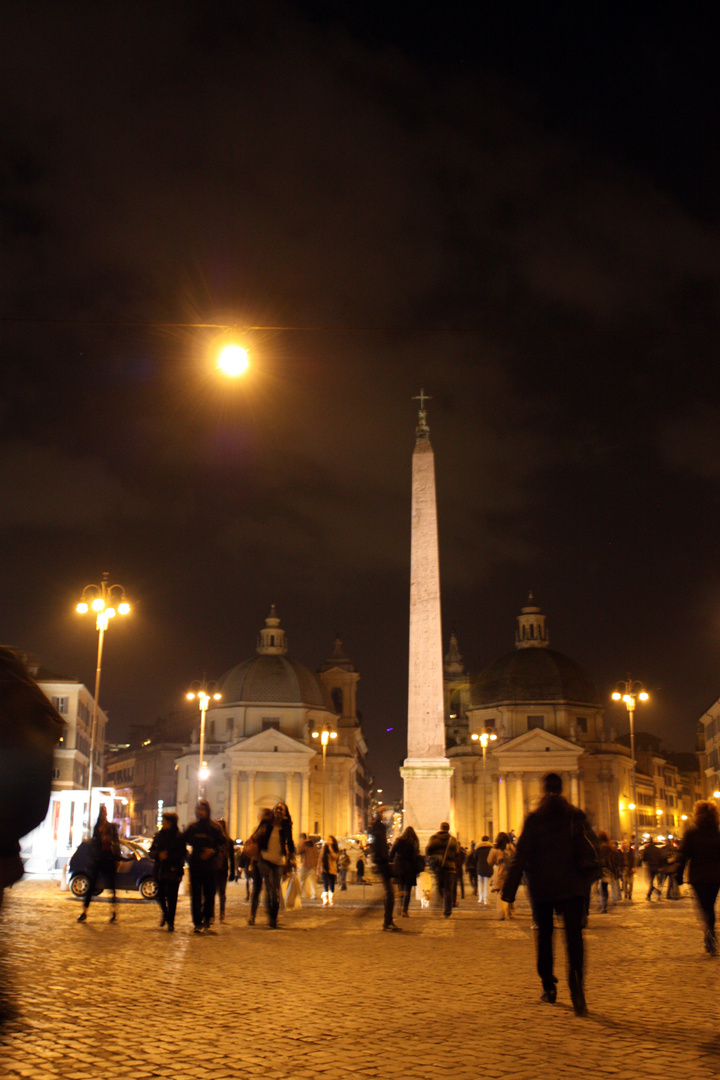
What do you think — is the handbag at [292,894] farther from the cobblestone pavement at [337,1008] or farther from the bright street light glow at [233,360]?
the bright street light glow at [233,360]

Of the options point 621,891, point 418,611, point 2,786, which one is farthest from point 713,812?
point 621,891

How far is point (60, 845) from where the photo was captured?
55.9 metres

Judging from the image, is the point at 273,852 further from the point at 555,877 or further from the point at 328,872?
the point at 328,872

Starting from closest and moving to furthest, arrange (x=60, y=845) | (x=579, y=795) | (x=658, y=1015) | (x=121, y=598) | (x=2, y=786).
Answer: (x=2, y=786), (x=658, y=1015), (x=121, y=598), (x=60, y=845), (x=579, y=795)

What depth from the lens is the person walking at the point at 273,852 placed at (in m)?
15.2

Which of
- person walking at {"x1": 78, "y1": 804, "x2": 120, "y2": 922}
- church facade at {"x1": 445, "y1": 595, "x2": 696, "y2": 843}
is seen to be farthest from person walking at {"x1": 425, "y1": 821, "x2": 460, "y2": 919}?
church facade at {"x1": 445, "y1": 595, "x2": 696, "y2": 843}

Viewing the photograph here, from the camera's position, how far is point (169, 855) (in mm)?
14836

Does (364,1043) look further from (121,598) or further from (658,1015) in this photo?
(121,598)

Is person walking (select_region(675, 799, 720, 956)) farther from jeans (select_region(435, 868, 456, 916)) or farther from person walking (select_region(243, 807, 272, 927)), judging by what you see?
jeans (select_region(435, 868, 456, 916))

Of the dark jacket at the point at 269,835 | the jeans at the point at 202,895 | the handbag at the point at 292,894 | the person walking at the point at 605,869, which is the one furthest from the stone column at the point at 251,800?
the jeans at the point at 202,895

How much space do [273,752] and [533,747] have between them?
886 inches

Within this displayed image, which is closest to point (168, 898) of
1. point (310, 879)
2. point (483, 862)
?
point (483, 862)

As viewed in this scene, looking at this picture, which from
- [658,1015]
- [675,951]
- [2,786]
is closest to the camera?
[2,786]

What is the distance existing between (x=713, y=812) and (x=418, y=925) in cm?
693
